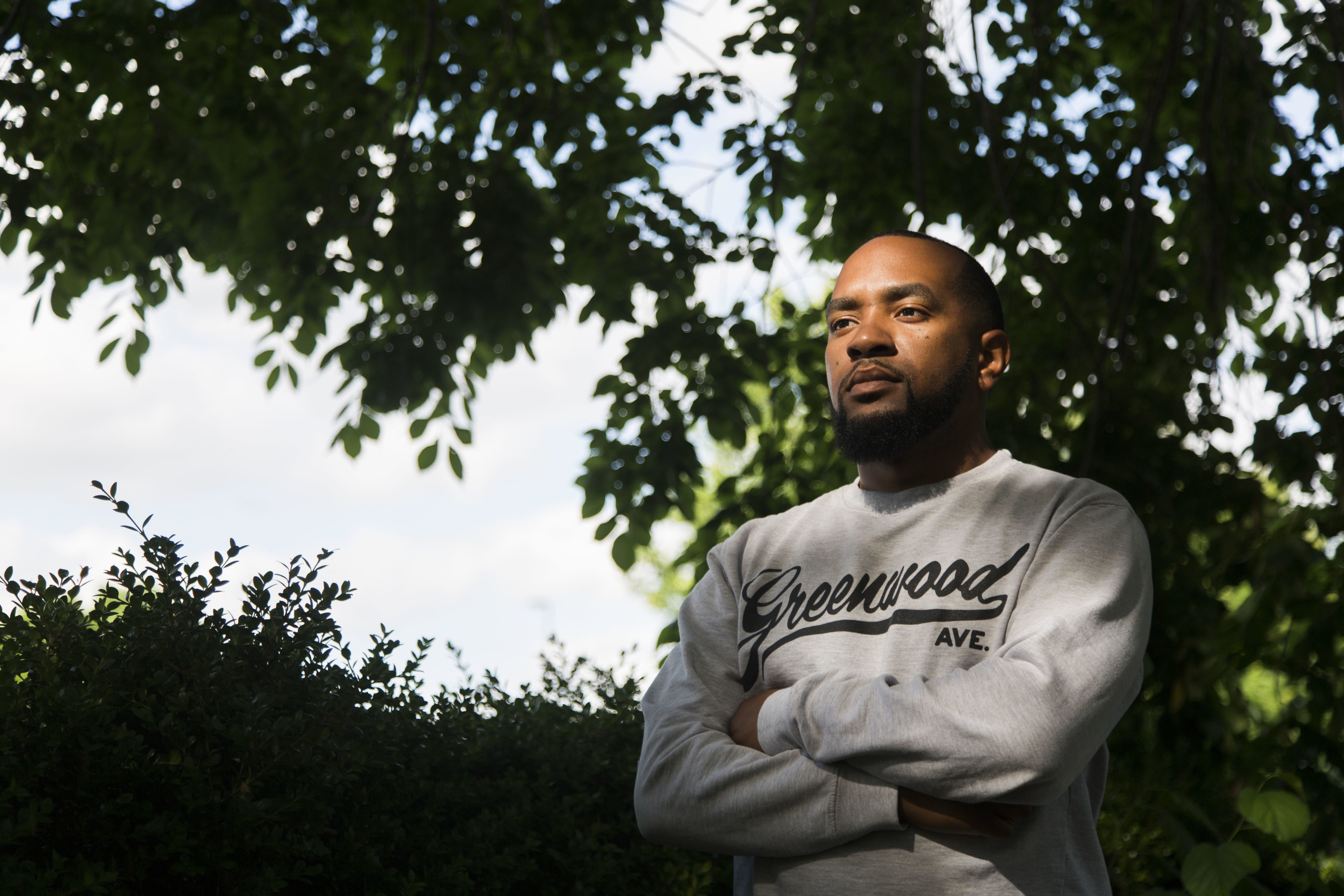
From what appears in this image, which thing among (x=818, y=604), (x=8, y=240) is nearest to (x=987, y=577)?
(x=818, y=604)

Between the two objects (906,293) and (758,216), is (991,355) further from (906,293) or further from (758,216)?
(758,216)

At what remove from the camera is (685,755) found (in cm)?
165

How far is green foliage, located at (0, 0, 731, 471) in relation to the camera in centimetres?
455

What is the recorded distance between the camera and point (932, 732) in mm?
1422

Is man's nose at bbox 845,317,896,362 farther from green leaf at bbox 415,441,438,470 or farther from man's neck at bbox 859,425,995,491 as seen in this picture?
green leaf at bbox 415,441,438,470

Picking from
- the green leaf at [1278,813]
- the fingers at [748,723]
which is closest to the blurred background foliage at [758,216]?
the green leaf at [1278,813]

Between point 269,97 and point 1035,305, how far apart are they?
3.75 m

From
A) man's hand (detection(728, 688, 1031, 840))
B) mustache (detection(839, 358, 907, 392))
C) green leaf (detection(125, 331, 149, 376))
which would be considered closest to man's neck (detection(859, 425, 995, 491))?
mustache (detection(839, 358, 907, 392))

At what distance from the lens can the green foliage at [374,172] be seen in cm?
455

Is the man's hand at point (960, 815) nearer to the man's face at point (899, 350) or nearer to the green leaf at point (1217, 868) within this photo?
the man's face at point (899, 350)

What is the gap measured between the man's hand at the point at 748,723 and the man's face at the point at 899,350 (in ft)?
1.48

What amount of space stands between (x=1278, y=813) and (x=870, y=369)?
131 centimetres

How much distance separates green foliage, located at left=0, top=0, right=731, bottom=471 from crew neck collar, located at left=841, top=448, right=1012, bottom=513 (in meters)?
2.84

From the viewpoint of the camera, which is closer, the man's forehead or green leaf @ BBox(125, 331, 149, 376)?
the man's forehead
